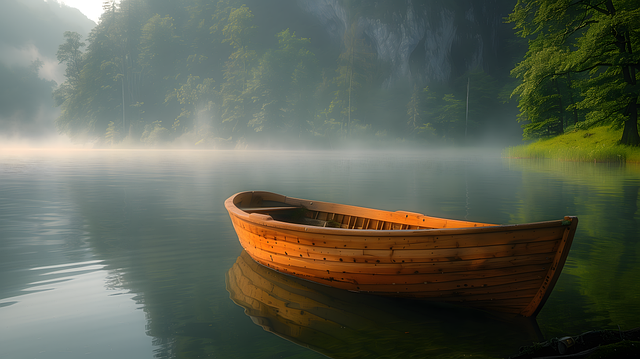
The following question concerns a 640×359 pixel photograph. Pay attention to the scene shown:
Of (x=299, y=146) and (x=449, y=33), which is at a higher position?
(x=449, y=33)

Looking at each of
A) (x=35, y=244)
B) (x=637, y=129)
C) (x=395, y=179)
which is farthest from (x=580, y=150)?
(x=35, y=244)

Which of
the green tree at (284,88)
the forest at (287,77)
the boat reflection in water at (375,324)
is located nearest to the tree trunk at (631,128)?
the boat reflection in water at (375,324)

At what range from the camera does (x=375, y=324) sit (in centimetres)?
416

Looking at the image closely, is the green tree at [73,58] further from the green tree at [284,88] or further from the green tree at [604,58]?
the green tree at [604,58]

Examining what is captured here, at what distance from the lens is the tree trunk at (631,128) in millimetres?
21250

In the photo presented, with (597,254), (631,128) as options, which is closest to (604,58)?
(631,128)

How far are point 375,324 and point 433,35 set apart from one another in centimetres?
7503

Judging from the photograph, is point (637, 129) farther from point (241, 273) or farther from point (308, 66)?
point (308, 66)

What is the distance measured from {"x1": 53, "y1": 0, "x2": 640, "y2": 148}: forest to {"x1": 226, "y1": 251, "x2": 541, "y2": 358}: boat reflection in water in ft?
186

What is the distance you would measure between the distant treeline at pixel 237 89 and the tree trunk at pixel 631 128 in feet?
143

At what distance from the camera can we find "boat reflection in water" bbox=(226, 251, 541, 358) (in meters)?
3.64

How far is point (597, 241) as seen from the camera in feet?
23.9

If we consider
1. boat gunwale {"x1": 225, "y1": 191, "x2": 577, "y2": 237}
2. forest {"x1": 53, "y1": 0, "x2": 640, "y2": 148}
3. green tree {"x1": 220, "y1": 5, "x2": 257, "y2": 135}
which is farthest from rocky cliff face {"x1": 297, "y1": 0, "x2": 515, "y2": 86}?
boat gunwale {"x1": 225, "y1": 191, "x2": 577, "y2": 237}

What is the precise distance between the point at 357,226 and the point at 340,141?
59.7m
